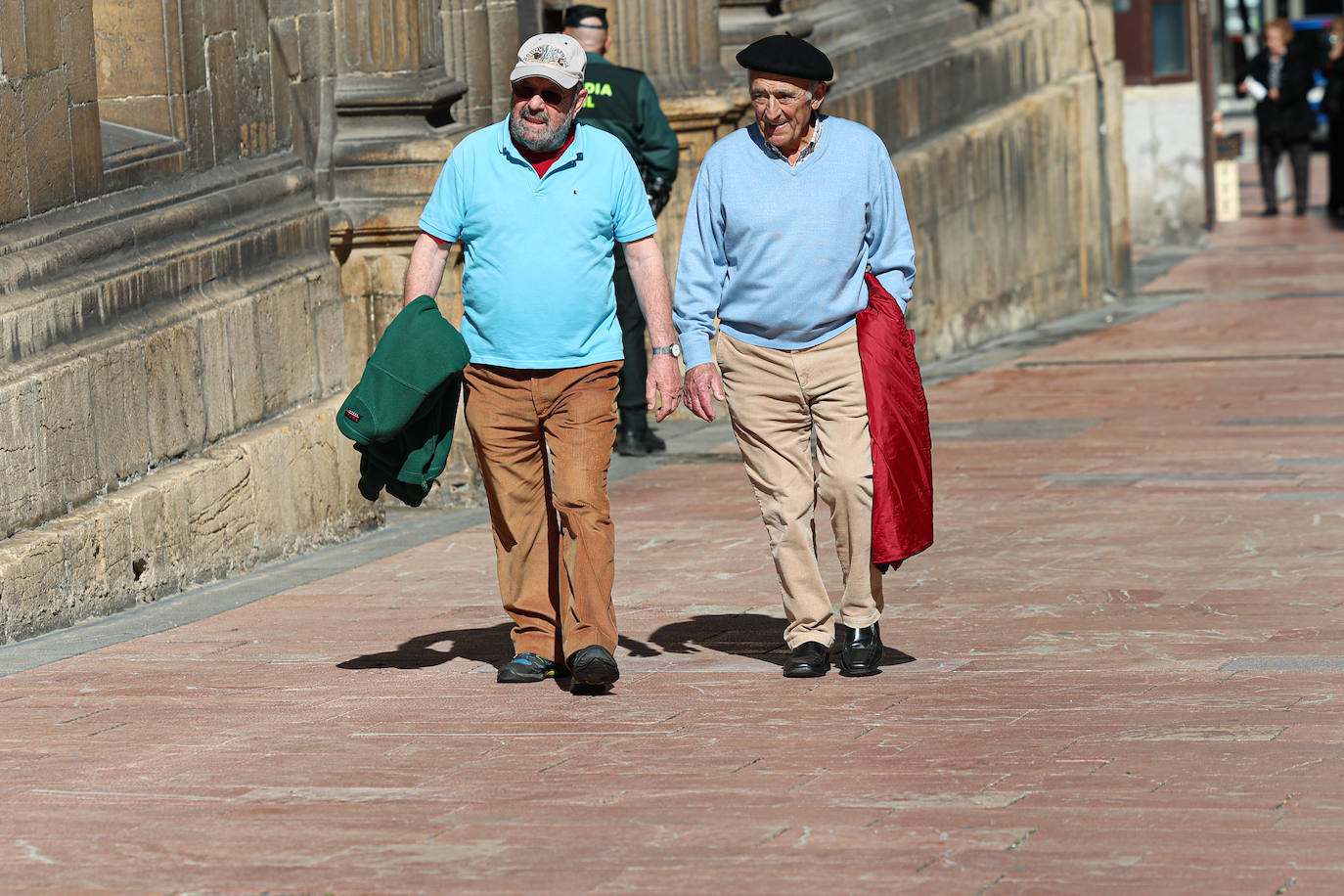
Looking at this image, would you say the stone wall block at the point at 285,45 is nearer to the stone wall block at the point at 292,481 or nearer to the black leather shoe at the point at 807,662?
the stone wall block at the point at 292,481

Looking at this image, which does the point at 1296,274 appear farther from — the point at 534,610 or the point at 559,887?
the point at 559,887

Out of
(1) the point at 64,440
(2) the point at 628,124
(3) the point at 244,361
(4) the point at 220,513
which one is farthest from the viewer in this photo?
(2) the point at 628,124

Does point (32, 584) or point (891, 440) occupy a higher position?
point (891, 440)

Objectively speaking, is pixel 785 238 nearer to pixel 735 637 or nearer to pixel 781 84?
pixel 781 84

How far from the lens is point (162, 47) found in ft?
29.9

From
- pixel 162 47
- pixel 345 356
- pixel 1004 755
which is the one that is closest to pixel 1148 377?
pixel 345 356

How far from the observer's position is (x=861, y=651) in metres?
6.58

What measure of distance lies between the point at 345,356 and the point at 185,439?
1.55 metres

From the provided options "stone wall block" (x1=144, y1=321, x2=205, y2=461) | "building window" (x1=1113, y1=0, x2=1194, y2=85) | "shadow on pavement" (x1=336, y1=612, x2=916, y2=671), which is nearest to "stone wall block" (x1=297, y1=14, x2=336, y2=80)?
"stone wall block" (x1=144, y1=321, x2=205, y2=461)

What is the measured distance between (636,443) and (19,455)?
4.38 metres

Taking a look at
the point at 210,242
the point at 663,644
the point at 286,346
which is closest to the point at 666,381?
the point at 663,644

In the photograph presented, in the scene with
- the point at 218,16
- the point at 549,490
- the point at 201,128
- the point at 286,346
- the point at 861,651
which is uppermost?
the point at 218,16

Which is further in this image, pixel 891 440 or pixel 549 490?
pixel 549 490

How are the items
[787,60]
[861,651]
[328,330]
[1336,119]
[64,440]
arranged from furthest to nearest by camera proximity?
1. [1336,119]
2. [328,330]
3. [64,440]
4. [861,651]
5. [787,60]
